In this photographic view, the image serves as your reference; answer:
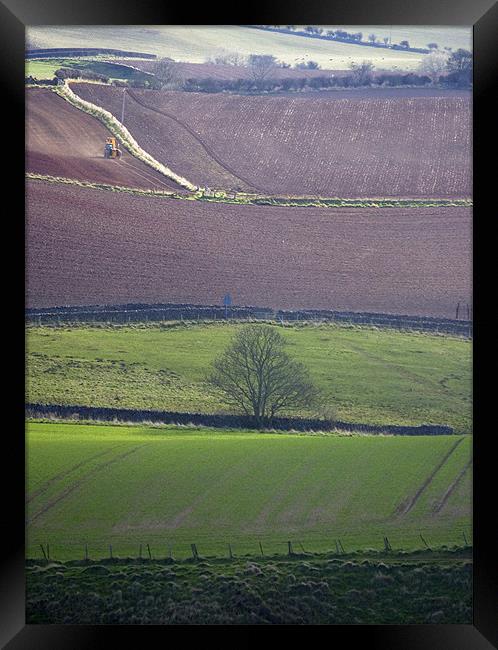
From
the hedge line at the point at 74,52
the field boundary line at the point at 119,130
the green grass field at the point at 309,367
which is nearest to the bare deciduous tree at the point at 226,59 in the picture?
the hedge line at the point at 74,52

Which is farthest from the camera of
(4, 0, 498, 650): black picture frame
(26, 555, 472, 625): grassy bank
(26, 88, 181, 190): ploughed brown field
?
(26, 88, 181, 190): ploughed brown field

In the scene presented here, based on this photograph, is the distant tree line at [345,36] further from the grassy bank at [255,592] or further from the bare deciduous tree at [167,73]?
the grassy bank at [255,592]

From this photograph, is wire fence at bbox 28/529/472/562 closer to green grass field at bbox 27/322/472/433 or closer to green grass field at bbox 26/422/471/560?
green grass field at bbox 26/422/471/560

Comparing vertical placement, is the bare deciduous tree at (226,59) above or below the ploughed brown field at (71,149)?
above

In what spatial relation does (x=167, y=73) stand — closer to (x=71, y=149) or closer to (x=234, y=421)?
(x=71, y=149)

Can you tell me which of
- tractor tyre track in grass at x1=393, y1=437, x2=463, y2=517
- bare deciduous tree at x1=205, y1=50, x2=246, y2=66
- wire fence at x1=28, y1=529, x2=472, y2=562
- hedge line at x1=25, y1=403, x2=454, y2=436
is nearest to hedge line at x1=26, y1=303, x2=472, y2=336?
hedge line at x1=25, y1=403, x2=454, y2=436

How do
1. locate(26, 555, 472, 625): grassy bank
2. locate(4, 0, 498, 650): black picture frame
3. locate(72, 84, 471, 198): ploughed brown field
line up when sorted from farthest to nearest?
locate(72, 84, 471, 198): ploughed brown field → locate(26, 555, 472, 625): grassy bank → locate(4, 0, 498, 650): black picture frame
